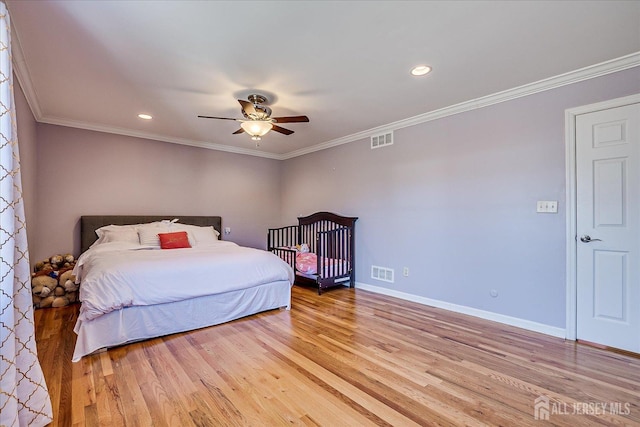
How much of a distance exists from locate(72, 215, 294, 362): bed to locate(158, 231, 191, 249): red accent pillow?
0.01 metres

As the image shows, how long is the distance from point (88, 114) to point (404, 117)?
165 inches

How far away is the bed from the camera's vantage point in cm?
242

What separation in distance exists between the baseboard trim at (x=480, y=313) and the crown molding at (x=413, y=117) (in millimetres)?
2339

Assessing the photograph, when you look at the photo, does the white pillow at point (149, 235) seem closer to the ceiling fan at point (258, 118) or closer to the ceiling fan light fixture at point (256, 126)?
the ceiling fan at point (258, 118)

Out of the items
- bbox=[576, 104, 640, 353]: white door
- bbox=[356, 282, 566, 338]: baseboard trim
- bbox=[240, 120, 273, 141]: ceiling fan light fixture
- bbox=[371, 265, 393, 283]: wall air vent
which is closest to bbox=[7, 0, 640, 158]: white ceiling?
bbox=[240, 120, 273, 141]: ceiling fan light fixture

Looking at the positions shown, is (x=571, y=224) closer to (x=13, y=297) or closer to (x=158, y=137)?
(x=13, y=297)

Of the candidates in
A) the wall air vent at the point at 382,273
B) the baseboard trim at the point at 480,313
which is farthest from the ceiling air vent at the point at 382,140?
the baseboard trim at the point at 480,313

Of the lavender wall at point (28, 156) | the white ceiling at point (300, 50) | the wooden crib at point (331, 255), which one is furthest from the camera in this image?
the wooden crib at point (331, 255)

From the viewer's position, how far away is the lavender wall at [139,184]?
13.0 feet

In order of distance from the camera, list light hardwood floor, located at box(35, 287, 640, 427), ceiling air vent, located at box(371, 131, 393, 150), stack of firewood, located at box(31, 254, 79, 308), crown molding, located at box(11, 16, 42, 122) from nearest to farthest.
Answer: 1. light hardwood floor, located at box(35, 287, 640, 427)
2. crown molding, located at box(11, 16, 42, 122)
3. stack of firewood, located at box(31, 254, 79, 308)
4. ceiling air vent, located at box(371, 131, 393, 150)

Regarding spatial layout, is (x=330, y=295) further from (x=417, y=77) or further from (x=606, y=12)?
(x=606, y=12)

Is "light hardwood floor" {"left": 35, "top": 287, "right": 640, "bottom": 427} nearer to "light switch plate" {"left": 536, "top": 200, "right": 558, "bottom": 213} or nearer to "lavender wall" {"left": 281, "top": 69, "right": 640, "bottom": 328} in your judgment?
"lavender wall" {"left": 281, "top": 69, "right": 640, "bottom": 328}

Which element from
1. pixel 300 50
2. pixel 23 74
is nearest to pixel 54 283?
pixel 23 74

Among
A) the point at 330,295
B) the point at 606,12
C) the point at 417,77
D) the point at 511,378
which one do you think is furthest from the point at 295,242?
the point at 606,12
